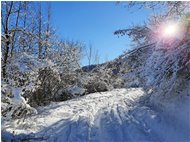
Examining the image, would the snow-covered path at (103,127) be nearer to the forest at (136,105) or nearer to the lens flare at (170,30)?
the forest at (136,105)

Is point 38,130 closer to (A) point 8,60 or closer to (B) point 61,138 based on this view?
(B) point 61,138

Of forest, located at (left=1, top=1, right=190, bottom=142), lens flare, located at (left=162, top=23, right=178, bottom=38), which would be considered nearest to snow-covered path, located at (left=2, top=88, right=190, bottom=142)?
forest, located at (left=1, top=1, right=190, bottom=142)

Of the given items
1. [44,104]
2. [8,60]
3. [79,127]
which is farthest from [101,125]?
[44,104]

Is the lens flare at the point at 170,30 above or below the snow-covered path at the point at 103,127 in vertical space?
above

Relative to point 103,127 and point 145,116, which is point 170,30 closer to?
point 145,116

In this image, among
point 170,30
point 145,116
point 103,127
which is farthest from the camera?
point 170,30

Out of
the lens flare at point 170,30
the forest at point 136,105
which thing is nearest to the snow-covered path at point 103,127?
the forest at point 136,105

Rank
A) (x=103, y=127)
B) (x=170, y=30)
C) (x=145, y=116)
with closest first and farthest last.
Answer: (x=103, y=127) → (x=145, y=116) → (x=170, y=30)

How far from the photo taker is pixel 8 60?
25.6ft

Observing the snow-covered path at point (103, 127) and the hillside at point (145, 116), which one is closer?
the snow-covered path at point (103, 127)

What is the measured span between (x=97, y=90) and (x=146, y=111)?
9449 millimetres

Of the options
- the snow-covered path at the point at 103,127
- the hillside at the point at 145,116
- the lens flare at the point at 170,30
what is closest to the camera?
the snow-covered path at the point at 103,127

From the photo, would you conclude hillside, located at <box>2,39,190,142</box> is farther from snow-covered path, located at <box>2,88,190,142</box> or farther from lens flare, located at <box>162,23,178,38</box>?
lens flare, located at <box>162,23,178,38</box>

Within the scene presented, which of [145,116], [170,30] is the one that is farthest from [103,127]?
[170,30]
